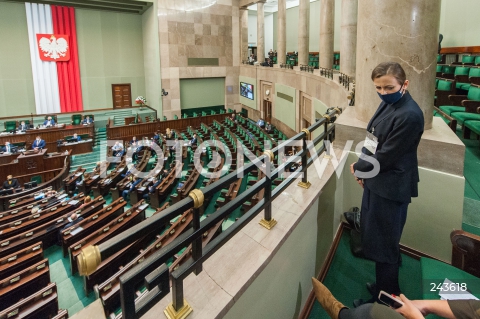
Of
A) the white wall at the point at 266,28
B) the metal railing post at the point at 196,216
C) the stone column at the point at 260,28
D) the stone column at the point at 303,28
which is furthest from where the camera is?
the white wall at the point at 266,28

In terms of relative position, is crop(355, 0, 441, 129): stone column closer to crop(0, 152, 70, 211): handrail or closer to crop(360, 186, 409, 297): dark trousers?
crop(360, 186, 409, 297): dark trousers

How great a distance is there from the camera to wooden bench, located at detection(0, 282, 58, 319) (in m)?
4.14

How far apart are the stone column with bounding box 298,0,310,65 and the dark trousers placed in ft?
49.1

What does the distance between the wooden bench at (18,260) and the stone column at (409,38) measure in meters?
5.96

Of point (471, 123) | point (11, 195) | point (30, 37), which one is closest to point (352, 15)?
point (471, 123)

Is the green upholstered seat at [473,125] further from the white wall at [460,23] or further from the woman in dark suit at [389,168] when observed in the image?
the white wall at [460,23]

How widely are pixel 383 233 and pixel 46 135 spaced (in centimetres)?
1466

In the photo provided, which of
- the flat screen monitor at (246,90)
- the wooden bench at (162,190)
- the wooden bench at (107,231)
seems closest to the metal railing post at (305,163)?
the wooden bench at (107,231)

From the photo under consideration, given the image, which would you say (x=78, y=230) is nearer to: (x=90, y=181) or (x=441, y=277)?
(x=90, y=181)

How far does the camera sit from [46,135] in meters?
13.4

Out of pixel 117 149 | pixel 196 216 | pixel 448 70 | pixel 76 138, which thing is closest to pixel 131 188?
pixel 117 149

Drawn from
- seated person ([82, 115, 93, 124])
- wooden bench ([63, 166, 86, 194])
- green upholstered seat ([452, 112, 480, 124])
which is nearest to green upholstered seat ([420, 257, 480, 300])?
green upholstered seat ([452, 112, 480, 124])

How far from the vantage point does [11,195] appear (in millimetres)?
8648

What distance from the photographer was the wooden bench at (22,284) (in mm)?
4480
